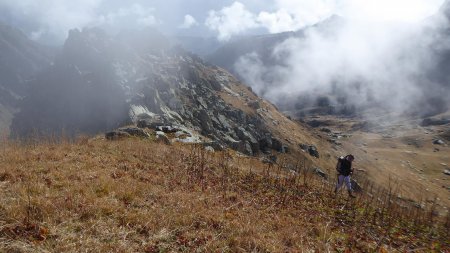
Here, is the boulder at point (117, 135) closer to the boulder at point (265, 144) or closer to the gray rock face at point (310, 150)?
the boulder at point (265, 144)

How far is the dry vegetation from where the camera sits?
6563 mm

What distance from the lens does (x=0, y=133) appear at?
47.9 ft

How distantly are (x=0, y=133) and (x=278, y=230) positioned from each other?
13.0m

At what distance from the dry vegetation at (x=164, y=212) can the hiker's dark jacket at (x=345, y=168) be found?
5.45 m

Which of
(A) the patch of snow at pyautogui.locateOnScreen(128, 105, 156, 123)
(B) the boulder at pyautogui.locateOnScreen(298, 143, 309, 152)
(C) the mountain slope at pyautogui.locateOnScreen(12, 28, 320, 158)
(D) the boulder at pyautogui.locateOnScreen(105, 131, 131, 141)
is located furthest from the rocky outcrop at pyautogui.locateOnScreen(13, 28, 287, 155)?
(D) the boulder at pyautogui.locateOnScreen(105, 131, 131, 141)

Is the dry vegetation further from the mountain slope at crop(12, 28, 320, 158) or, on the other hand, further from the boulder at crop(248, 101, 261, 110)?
the boulder at crop(248, 101, 261, 110)

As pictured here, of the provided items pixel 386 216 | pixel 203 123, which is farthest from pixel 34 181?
pixel 203 123

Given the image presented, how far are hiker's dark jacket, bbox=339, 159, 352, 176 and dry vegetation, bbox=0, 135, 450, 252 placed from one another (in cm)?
545

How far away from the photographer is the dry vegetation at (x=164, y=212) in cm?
656

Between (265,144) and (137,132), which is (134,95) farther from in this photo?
(137,132)

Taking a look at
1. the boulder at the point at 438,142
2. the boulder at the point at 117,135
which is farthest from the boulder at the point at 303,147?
the boulder at the point at 438,142

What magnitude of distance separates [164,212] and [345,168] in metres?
15.5

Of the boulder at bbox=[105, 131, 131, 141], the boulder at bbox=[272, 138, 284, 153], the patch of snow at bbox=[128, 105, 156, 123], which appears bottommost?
the boulder at bbox=[272, 138, 284, 153]

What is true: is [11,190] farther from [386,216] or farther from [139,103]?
[139,103]
